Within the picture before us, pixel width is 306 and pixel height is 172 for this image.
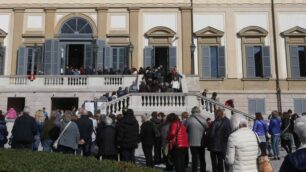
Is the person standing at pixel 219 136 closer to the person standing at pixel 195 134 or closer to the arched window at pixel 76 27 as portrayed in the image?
the person standing at pixel 195 134

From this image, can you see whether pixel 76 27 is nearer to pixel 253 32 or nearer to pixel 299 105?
pixel 253 32

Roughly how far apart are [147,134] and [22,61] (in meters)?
18.0

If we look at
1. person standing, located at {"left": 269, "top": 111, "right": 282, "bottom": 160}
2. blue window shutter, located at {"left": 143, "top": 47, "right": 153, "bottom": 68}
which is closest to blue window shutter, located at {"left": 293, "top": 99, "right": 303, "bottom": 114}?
blue window shutter, located at {"left": 143, "top": 47, "right": 153, "bottom": 68}

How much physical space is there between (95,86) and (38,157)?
15979mm

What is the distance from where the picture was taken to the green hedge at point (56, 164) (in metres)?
6.07

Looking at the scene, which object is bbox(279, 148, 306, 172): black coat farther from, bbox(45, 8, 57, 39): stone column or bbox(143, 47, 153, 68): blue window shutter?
bbox(45, 8, 57, 39): stone column

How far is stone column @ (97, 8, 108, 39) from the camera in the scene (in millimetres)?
26922

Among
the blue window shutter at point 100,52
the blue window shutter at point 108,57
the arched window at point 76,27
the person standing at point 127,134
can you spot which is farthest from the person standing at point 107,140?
the arched window at point 76,27

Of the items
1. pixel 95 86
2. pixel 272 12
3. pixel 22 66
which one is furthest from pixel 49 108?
pixel 272 12

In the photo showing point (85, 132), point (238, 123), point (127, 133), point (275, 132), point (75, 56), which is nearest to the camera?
point (238, 123)

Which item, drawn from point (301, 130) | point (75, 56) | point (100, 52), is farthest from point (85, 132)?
point (75, 56)

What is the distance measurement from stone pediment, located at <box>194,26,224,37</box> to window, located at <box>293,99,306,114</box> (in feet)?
20.7

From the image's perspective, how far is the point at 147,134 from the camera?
10.7 meters

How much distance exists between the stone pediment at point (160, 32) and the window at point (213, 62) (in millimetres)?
2388
